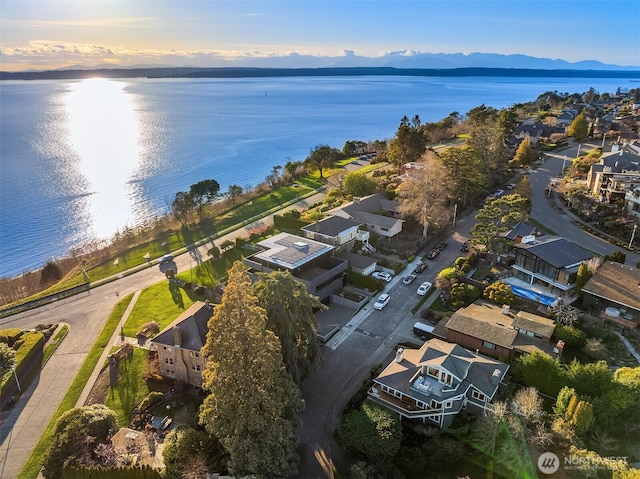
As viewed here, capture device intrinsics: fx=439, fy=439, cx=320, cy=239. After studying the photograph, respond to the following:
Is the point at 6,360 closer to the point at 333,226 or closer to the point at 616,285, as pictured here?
the point at 333,226

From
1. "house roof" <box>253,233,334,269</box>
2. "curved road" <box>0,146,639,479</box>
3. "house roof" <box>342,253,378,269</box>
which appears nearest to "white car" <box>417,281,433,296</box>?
"curved road" <box>0,146,639,479</box>

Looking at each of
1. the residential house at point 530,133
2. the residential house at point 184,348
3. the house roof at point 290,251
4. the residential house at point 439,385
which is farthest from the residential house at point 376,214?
the residential house at point 530,133

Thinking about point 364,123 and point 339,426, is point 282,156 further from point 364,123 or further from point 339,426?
point 339,426

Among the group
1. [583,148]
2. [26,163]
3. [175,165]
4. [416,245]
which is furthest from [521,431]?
[26,163]

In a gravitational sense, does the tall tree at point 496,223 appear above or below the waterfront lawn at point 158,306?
above

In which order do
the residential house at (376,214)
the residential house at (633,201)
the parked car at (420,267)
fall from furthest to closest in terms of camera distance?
the residential house at (376,214) < the residential house at (633,201) < the parked car at (420,267)

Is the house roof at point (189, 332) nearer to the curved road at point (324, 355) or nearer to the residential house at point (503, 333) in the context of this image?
the curved road at point (324, 355)
